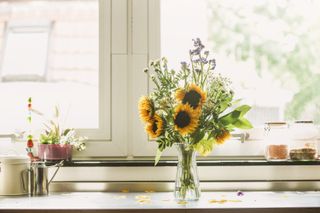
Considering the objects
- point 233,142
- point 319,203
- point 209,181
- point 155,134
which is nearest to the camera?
point 319,203

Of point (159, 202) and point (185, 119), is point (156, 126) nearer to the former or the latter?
point (185, 119)

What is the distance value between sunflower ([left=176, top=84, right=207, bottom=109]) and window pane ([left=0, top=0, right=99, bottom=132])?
0.65 metres

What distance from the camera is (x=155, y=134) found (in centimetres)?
187

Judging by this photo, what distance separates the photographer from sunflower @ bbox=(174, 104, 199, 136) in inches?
71.2

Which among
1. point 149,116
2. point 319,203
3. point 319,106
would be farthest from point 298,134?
point 149,116

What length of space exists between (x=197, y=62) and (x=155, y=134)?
30cm

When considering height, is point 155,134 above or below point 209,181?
above

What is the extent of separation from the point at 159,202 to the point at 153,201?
0.03 m

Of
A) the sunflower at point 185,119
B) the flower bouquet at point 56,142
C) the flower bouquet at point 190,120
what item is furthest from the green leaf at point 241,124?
the flower bouquet at point 56,142

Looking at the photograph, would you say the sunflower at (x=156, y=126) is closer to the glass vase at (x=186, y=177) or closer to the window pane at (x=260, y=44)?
the glass vase at (x=186, y=177)

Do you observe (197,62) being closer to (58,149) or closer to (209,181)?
(209,181)

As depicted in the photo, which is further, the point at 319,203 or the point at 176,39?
the point at 176,39

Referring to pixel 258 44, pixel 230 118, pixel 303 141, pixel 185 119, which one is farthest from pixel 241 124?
pixel 258 44

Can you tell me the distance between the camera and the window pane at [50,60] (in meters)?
2.41
